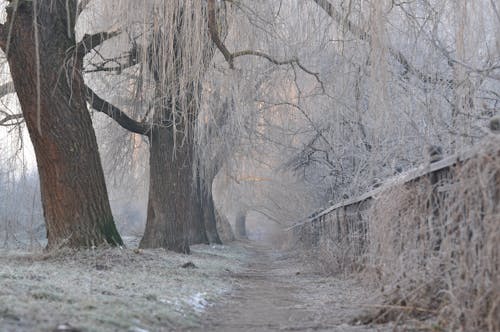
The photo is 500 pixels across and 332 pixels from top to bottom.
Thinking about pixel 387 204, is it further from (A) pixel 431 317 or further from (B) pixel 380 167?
(B) pixel 380 167

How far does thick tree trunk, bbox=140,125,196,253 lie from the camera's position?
13047 mm

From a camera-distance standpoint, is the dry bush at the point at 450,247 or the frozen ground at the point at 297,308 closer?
the dry bush at the point at 450,247

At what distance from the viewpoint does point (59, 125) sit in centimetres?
883

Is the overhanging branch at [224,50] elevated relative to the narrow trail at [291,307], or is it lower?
elevated

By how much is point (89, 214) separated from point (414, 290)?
5683 millimetres

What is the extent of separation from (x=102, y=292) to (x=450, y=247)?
2835 mm

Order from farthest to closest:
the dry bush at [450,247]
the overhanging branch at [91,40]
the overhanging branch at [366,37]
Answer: the overhanging branch at [91,40] → the overhanging branch at [366,37] → the dry bush at [450,247]

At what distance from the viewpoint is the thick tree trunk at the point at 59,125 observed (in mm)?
8656

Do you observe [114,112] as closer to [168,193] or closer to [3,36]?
[168,193]

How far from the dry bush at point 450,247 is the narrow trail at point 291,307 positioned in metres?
0.37

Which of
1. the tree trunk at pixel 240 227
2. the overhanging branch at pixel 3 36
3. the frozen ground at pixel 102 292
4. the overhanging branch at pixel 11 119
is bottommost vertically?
the frozen ground at pixel 102 292

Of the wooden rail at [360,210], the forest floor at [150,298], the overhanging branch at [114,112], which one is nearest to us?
the forest floor at [150,298]

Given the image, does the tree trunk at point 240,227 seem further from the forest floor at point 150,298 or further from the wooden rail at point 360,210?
the forest floor at point 150,298

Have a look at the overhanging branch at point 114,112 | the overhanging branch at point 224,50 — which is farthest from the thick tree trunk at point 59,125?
the overhanging branch at point 224,50
